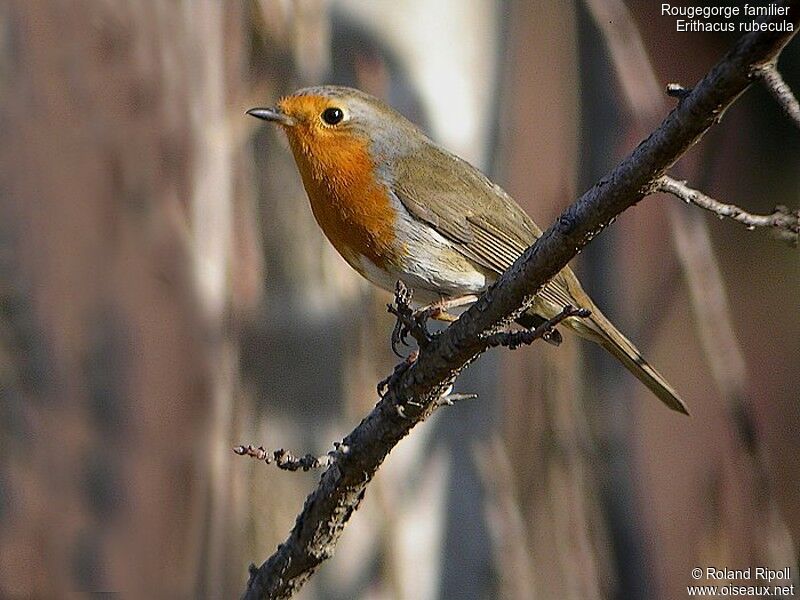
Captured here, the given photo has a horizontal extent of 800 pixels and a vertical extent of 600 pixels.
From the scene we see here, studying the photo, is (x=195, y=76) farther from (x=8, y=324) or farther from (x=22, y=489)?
(x=22, y=489)

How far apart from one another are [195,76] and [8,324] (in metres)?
1.21

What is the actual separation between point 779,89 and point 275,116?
145 centimetres

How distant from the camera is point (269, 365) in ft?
11.4

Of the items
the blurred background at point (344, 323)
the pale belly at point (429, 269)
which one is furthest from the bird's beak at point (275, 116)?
the blurred background at point (344, 323)

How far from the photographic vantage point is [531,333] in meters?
1.50

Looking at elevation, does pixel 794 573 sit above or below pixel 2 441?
below

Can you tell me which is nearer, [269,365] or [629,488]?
[269,365]

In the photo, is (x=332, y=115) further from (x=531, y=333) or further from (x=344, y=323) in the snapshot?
(x=531, y=333)

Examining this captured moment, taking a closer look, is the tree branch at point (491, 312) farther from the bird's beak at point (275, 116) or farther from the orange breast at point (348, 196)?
the bird's beak at point (275, 116)

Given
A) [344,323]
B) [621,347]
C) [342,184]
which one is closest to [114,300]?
[344,323]

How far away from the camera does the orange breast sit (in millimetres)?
2365

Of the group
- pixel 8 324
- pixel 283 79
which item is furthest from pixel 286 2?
pixel 8 324

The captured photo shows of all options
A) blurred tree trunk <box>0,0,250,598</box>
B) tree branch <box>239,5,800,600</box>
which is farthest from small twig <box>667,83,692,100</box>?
blurred tree trunk <box>0,0,250,598</box>

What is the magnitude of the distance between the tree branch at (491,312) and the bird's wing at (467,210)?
63cm
